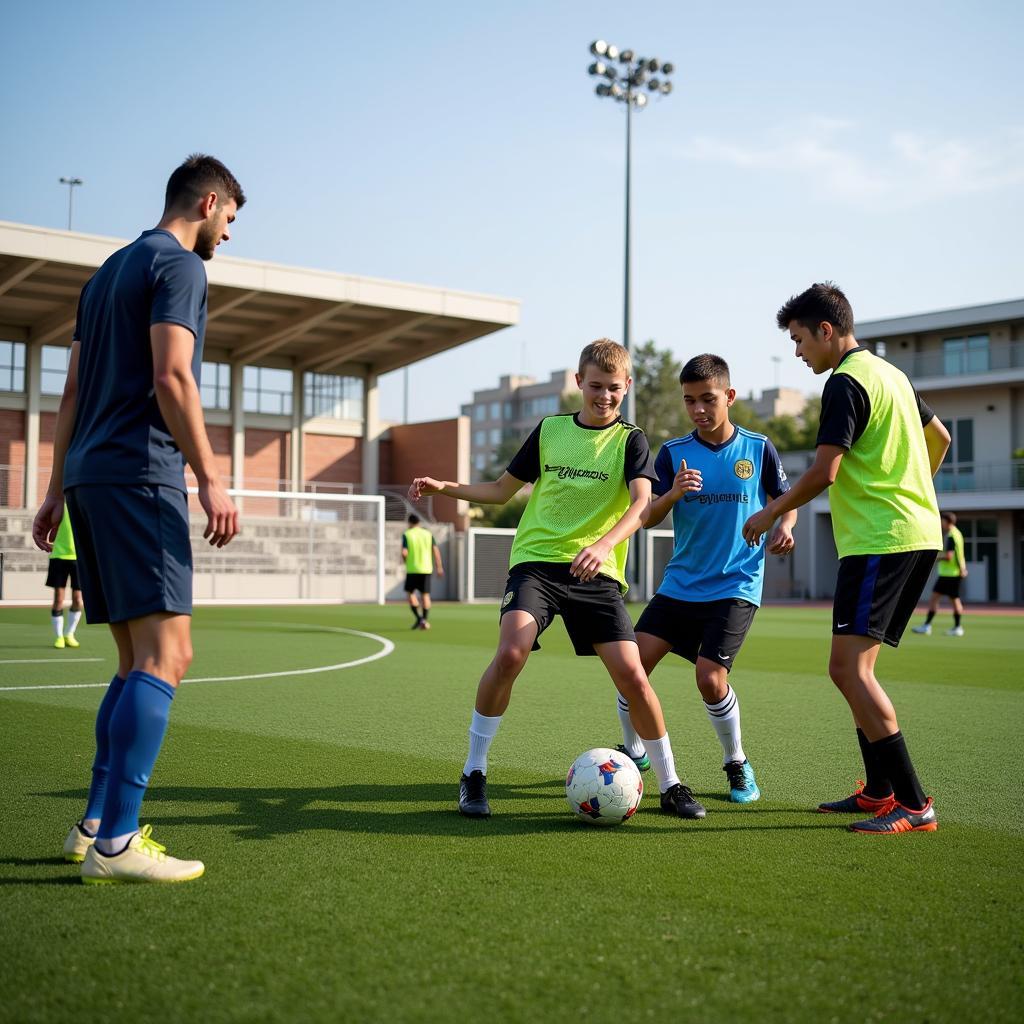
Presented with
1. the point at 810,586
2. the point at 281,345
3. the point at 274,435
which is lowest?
the point at 810,586

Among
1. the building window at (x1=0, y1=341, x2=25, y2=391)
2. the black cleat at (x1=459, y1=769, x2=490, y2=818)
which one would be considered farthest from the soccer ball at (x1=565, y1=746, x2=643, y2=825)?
the building window at (x1=0, y1=341, x2=25, y2=391)

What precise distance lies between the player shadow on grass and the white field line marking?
23.3ft

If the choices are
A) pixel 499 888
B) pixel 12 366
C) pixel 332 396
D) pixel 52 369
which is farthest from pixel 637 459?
pixel 332 396

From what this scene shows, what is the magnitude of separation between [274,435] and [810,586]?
73.3 ft

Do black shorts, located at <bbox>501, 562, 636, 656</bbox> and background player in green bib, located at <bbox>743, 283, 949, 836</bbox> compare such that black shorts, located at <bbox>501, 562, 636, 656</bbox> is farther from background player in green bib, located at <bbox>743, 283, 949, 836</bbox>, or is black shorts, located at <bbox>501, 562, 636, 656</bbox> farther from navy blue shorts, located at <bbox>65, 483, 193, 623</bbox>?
navy blue shorts, located at <bbox>65, 483, 193, 623</bbox>

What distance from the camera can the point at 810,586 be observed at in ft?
150

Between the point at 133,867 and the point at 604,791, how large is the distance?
6.03ft

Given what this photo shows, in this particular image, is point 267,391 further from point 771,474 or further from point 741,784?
point 741,784

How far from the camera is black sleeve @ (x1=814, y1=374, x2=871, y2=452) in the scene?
14.9 feet

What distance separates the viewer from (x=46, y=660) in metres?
11.8

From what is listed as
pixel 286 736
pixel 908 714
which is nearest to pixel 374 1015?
pixel 286 736

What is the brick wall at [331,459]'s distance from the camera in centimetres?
4522

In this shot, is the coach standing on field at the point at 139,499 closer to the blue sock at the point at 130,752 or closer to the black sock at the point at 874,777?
the blue sock at the point at 130,752

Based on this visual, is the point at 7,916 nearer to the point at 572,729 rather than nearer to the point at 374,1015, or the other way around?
the point at 374,1015
